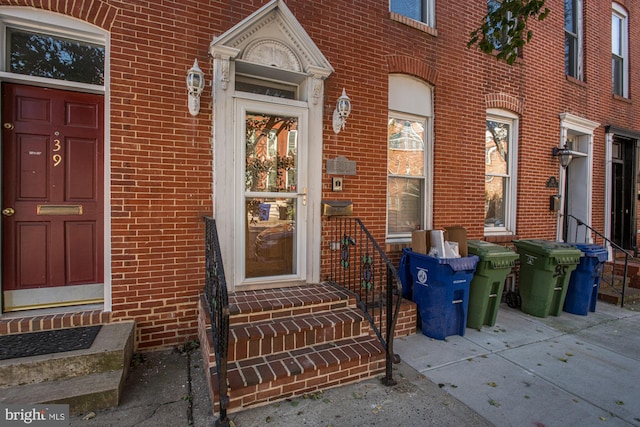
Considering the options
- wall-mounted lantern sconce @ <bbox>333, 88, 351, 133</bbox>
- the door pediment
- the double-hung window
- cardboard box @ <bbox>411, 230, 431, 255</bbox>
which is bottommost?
cardboard box @ <bbox>411, 230, 431, 255</bbox>

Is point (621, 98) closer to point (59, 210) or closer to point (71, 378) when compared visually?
point (59, 210)

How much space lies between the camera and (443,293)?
11.8 feet

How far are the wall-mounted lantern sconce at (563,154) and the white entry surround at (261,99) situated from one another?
191 inches

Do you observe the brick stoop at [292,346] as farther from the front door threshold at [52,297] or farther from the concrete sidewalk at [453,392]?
the front door threshold at [52,297]

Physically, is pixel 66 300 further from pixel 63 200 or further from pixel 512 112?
pixel 512 112

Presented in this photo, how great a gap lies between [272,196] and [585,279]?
4565 millimetres

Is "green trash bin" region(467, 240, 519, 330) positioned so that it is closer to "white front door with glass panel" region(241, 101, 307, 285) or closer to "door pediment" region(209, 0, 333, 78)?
"white front door with glass panel" region(241, 101, 307, 285)

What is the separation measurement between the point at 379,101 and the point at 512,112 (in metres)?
2.83

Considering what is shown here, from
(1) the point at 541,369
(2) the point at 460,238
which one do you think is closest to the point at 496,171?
(2) the point at 460,238

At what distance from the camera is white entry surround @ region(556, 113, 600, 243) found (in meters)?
6.45

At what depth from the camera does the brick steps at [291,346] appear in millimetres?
2434

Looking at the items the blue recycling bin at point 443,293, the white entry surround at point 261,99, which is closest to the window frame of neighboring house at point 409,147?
the blue recycling bin at point 443,293

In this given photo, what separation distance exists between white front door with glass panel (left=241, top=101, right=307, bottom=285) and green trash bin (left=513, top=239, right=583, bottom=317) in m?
3.28

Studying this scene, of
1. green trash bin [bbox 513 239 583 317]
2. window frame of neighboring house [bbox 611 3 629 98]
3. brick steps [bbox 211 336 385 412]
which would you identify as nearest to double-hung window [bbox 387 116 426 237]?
green trash bin [bbox 513 239 583 317]
